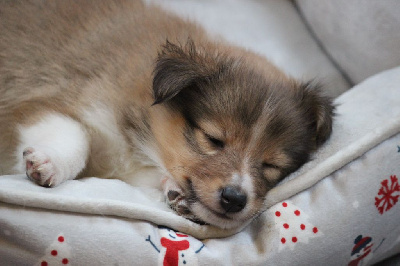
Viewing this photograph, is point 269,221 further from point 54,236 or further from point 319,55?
point 319,55

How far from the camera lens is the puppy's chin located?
2.08 metres

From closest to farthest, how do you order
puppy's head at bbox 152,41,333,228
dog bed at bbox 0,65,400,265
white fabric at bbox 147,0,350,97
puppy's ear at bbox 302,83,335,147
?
dog bed at bbox 0,65,400,265 < puppy's head at bbox 152,41,333,228 < puppy's ear at bbox 302,83,335,147 < white fabric at bbox 147,0,350,97

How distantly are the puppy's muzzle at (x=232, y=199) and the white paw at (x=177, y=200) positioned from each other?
178mm

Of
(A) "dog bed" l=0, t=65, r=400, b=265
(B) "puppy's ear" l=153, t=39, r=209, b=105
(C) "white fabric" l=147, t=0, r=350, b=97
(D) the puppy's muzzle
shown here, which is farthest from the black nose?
(C) "white fabric" l=147, t=0, r=350, b=97

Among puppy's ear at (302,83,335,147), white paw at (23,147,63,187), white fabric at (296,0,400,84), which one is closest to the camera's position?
white paw at (23,147,63,187)

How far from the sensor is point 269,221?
2.12 m

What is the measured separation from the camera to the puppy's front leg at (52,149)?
2033 mm

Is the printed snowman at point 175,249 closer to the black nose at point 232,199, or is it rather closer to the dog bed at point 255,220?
the dog bed at point 255,220

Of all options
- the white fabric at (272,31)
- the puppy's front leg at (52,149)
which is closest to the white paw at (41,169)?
the puppy's front leg at (52,149)

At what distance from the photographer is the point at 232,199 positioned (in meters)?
2.04

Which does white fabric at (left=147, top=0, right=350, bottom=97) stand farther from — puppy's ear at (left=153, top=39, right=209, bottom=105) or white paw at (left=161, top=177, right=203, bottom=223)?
white paw at (left=161, top=177, right=203, bottom=223)

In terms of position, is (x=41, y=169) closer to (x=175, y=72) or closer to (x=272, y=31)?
(x=175, y=72)

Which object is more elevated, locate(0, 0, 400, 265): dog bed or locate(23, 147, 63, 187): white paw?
locate(0, 0, 400, 265): dog bed

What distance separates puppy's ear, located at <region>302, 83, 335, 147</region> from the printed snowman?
102 cm
